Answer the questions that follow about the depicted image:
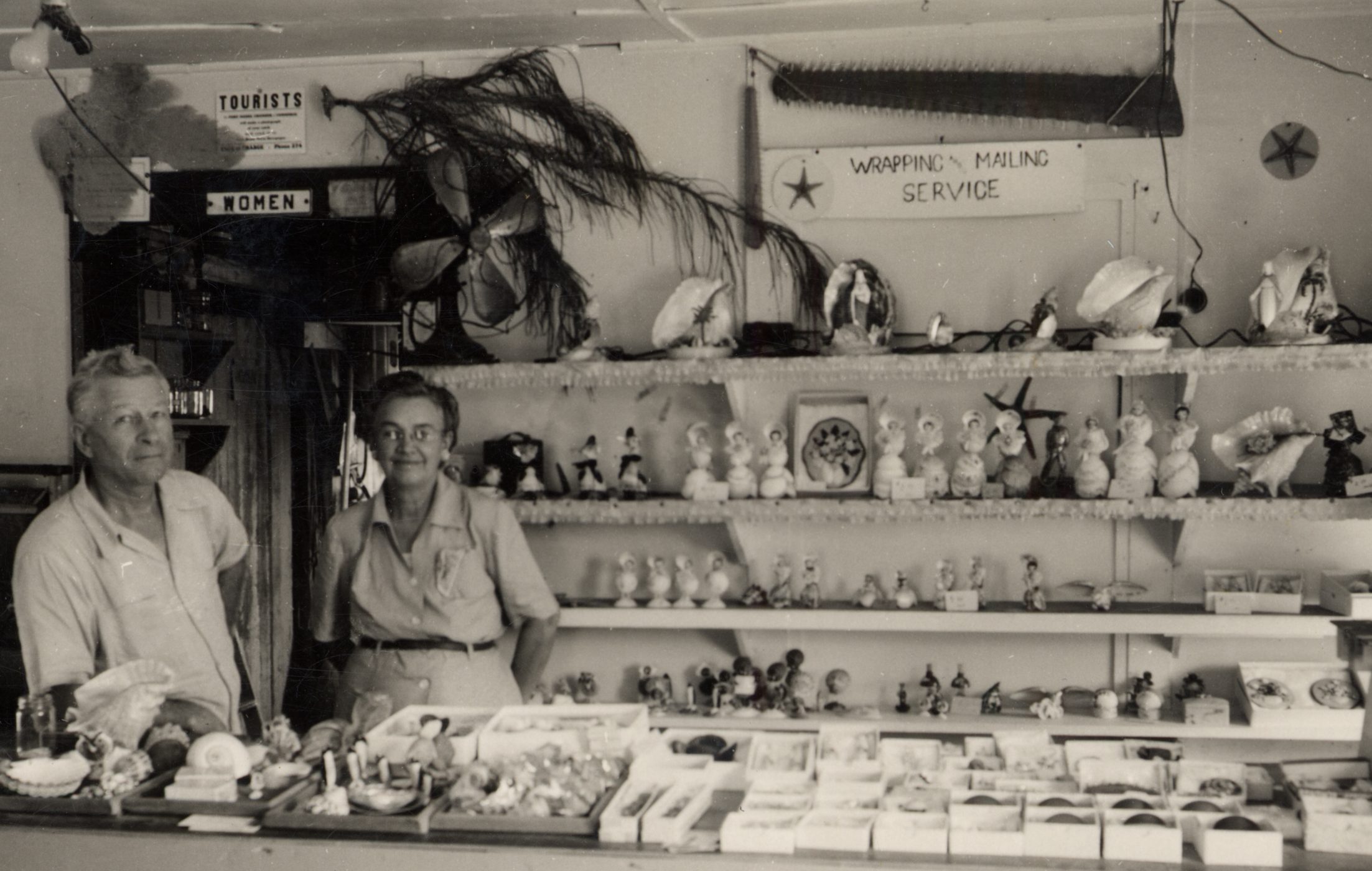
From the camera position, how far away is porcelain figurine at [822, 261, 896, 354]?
3678 mm

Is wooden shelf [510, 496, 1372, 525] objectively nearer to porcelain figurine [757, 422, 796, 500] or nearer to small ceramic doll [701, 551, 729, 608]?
porcelain figurine [757, 422, 796, 500]

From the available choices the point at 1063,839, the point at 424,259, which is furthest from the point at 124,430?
the point at 1063,839

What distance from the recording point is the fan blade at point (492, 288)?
13.0 ft

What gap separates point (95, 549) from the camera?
9.67 feet

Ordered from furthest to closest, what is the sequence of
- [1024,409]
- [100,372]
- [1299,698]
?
1. [1024,409]
2. [1299,698]
3. [100,372]

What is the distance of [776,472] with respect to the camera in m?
3.83

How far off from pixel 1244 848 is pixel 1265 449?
1978 millimetres

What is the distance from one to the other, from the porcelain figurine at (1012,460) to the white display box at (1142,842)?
71.8 inches

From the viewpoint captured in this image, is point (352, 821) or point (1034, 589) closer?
point (352, 821)

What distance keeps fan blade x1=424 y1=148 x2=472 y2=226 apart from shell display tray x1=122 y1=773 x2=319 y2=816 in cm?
202

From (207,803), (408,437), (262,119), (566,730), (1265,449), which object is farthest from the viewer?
(262,119)

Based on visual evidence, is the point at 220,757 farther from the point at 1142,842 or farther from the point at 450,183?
the point at 450,183

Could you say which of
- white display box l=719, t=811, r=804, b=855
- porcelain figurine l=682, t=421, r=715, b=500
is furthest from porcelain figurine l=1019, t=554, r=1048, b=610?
white display box l=719, t=811, r=804, b=855

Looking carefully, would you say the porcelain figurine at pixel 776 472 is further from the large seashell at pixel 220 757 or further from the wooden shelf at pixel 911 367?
the large seashell at pixel 220 757
